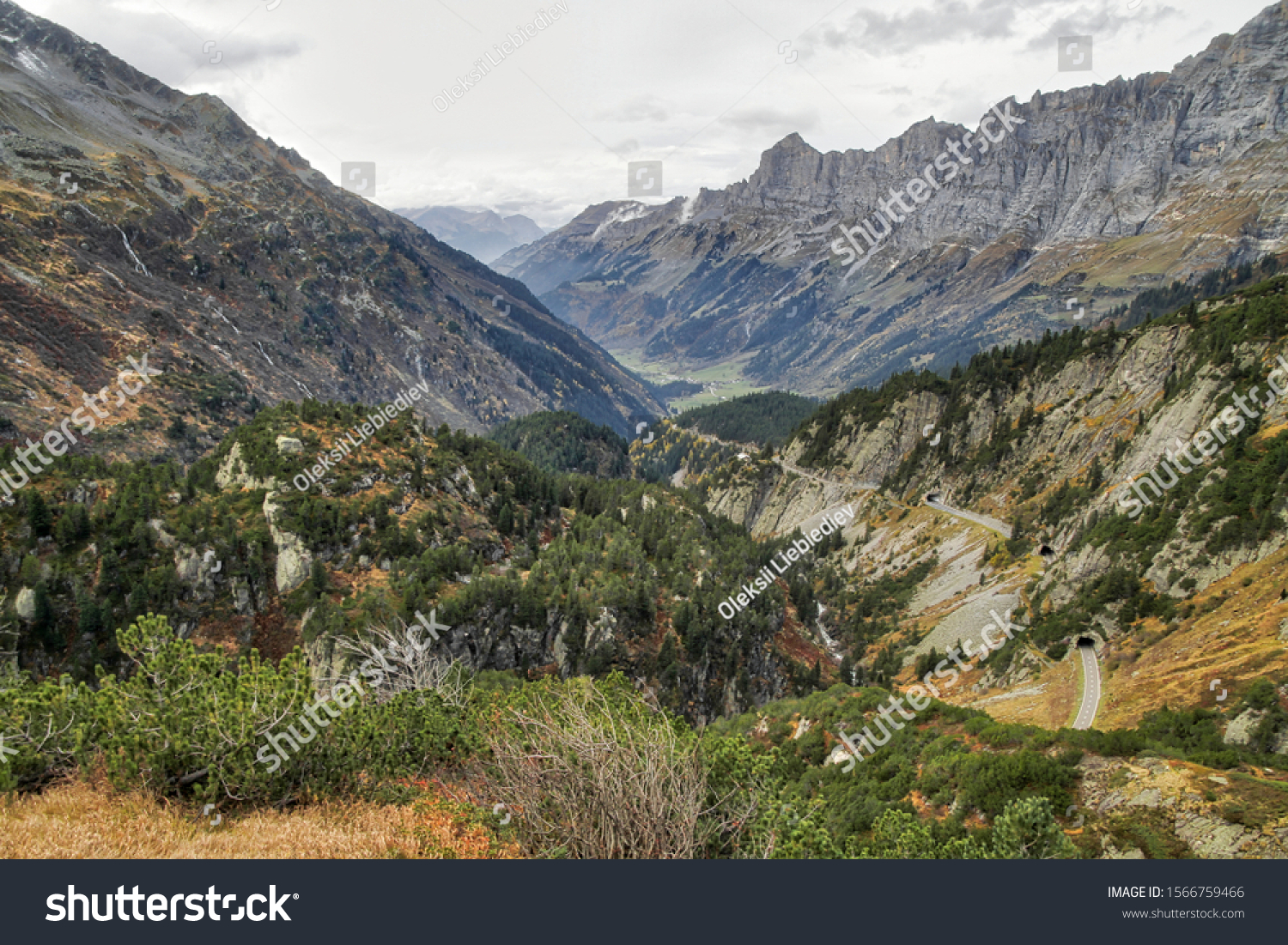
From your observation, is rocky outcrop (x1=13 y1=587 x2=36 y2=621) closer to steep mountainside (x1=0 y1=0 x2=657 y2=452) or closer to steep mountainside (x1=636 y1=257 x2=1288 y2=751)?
steep mountainside (x1=636 y1=257 x2=1288 y2=751)

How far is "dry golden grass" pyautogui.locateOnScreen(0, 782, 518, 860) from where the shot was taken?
11.5m

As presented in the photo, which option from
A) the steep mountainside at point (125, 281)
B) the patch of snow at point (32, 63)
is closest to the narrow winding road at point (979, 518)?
the steep mountainside at point (125, 281)

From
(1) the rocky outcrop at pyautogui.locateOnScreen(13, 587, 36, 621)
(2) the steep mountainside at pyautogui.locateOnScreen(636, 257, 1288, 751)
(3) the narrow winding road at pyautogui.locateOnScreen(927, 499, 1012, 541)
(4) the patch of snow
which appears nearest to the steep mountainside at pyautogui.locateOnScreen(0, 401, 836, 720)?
(1) the rocky outcrop at pyautogui.locateOnScreen(13, 587, 36, 621)

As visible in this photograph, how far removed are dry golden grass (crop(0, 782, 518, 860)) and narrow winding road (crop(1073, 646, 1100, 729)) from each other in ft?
149

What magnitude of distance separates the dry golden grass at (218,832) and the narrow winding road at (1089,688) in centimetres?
4544

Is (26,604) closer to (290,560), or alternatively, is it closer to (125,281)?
(290,560)

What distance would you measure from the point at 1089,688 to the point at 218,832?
57011 millimetres

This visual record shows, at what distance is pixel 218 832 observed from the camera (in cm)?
1320

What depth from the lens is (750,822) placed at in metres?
14.6

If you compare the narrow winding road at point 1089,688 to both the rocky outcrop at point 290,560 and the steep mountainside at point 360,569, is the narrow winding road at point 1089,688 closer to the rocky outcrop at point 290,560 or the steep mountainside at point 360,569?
the steep mountainside at point 360,569

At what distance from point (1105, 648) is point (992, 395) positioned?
275 ft

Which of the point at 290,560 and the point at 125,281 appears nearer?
the point at 290,560

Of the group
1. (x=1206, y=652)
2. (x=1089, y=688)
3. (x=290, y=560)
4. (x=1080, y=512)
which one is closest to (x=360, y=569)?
(x=290, y=560)

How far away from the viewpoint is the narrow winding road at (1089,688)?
43.6 meters
